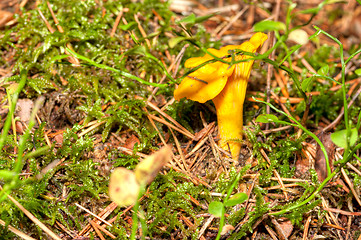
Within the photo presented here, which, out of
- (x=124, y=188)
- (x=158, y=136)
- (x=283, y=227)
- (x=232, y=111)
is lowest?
(x=283, y=227)

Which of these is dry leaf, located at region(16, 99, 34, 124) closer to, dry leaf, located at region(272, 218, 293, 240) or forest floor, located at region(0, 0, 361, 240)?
forest floor, located at region(0, 0, 361, 240)

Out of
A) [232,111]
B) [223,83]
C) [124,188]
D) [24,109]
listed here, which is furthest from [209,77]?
[24,109]

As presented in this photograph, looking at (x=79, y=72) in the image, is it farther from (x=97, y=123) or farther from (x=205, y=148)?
(x=205, y=148)

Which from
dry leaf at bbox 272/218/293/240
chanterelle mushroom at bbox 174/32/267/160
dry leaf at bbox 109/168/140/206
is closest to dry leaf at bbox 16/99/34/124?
chanterelle mushroom at bbox 174/32/267/160

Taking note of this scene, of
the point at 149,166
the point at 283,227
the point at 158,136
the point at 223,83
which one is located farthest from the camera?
the point at 158,136

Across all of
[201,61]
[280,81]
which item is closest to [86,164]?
[201,61]

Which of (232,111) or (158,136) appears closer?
(232,111)

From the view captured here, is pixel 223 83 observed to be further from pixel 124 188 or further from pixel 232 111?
pixel 124 188

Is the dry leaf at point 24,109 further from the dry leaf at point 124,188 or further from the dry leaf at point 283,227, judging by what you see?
the dry leaf at point 283,227
